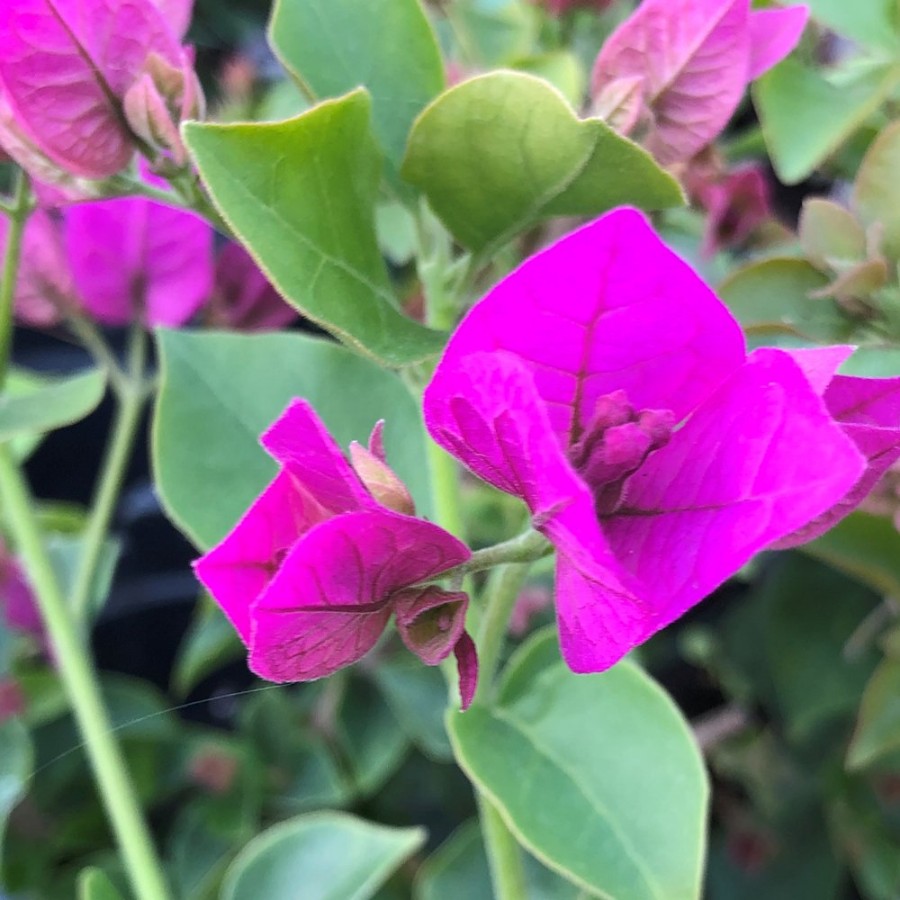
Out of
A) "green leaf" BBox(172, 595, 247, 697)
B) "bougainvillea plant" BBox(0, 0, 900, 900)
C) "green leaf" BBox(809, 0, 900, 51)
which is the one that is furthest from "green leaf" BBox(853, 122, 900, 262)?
"green leaf" BBox(172, 595, 247, 697)

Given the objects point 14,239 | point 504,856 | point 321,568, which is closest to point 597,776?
point 504,856

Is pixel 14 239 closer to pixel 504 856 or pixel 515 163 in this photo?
pixel 515 163

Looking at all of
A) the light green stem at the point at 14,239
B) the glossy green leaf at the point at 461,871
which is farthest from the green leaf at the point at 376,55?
the glossy green leaf at the point at 461,871

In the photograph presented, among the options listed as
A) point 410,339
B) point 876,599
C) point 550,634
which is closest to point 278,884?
point 550,634

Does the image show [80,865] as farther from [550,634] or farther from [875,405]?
[875,405]

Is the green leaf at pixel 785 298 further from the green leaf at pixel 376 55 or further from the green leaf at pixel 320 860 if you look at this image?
the green leaf at pixel 320 860

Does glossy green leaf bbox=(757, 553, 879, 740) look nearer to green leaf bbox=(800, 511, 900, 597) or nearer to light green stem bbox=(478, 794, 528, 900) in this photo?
green leaf bbox=(800, 511, 900, 597)
